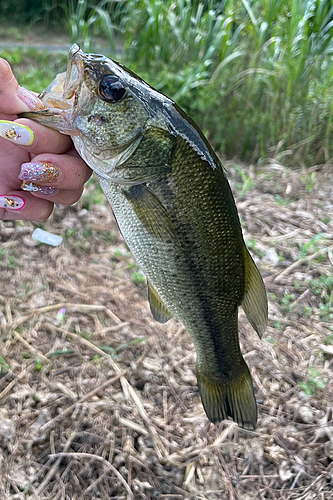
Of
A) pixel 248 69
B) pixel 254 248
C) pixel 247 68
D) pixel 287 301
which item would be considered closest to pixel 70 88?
pixel 287 301

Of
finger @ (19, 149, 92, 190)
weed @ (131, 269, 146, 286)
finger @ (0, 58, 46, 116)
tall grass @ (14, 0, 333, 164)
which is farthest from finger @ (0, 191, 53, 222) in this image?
tall grass @ (14, 0, 333, 164)

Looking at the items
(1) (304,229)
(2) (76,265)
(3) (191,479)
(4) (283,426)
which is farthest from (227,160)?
(3) (191,479)

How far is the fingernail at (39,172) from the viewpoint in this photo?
3.94ft

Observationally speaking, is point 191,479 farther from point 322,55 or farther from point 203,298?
point 322,55

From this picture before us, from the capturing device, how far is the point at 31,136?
3.90 feet

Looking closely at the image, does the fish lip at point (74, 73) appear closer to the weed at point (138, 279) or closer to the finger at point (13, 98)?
the finger at point (13, 98)

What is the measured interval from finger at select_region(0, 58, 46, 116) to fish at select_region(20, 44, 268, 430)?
0.07m

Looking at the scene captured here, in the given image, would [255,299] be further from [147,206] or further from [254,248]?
[254,248]

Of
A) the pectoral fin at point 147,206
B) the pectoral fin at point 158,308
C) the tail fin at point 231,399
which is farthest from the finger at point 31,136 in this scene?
the tail fin at point 231,399

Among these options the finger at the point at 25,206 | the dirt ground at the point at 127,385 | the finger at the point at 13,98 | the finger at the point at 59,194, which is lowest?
the dirt ground at the point at 127,385

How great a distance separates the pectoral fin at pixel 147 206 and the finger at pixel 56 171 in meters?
0.20

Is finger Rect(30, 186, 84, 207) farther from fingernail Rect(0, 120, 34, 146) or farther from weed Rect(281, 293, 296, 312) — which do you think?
weed Rect(281, 293, 296, 312)

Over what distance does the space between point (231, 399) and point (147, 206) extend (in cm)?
70

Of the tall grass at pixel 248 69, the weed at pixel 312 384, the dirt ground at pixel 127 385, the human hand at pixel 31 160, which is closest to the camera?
the human hand at pixel 31 160
